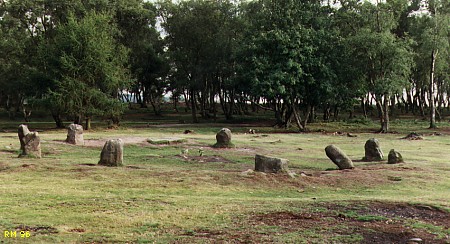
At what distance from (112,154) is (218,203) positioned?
787 cm

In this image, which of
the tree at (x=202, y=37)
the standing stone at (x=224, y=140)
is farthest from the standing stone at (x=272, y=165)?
the tree at (x=202, y=37)

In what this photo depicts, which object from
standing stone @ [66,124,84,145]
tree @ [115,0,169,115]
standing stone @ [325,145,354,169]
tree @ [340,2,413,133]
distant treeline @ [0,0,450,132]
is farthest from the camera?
tree @ [115,0,169,115]

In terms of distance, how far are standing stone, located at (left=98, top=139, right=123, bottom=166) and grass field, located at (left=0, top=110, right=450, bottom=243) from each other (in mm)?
552

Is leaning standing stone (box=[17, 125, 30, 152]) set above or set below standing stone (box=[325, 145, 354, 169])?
above

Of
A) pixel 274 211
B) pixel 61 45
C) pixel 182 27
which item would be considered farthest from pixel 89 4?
pixel 274 211

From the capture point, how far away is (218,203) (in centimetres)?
1084

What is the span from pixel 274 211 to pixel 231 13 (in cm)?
4512

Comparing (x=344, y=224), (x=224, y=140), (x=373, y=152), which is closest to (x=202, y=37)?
(x=224, y=140)

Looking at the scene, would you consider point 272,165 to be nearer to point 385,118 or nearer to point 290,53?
point 290,53

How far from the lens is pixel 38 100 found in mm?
40594

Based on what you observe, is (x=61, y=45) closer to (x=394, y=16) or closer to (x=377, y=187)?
(x=394, y=16)

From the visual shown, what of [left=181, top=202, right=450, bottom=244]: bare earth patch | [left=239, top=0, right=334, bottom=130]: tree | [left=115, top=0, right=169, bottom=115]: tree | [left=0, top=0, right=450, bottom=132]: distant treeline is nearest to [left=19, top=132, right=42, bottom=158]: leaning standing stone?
[left=181, top=202, right=450, bottom=244]: bare earth patch

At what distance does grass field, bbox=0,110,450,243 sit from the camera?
8272mm

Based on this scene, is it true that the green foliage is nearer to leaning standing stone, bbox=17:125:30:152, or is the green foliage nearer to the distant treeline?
the distant treeline
